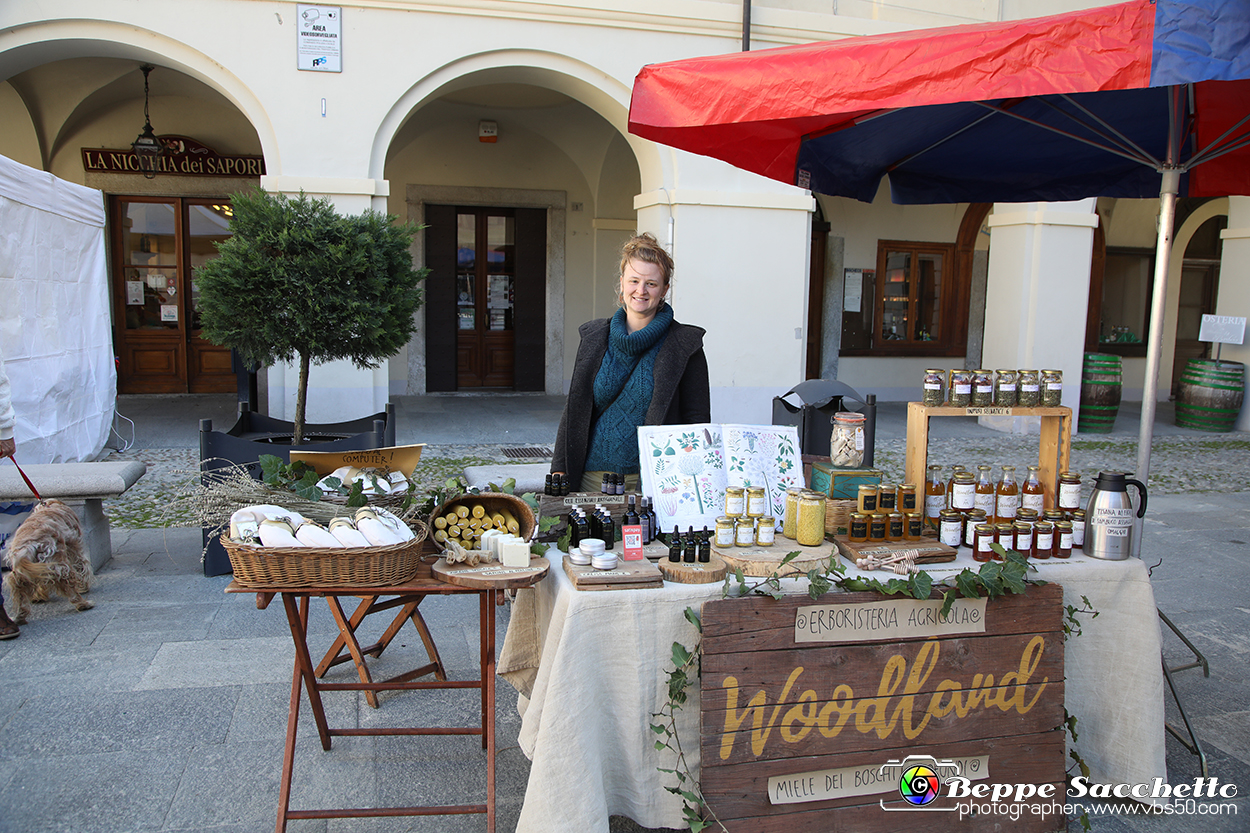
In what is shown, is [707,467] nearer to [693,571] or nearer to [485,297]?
[693,571]

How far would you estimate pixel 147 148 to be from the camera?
1022 centimetres

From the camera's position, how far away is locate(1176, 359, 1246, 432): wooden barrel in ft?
34.9

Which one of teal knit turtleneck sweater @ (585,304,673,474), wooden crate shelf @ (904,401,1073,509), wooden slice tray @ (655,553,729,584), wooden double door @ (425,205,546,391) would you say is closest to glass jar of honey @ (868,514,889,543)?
wooden crate shelf @ (904,401,1073,509)

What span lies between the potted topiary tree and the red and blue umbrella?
2272mm

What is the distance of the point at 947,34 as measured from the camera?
2.33 m

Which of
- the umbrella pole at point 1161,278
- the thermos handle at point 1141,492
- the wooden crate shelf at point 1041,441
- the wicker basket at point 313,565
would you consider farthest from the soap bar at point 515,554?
the umbrella pole at point 1161,278

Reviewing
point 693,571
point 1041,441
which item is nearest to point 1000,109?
point 1041,441

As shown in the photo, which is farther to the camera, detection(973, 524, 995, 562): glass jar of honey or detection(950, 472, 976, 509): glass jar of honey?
detection(950, 472, 976, 509): glass jar of honey

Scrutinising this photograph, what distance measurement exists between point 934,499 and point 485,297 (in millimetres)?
9894

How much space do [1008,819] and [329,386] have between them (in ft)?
22.3

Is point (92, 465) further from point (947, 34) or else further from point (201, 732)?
point (947, 34)

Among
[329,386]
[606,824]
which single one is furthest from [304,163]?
[606,824]

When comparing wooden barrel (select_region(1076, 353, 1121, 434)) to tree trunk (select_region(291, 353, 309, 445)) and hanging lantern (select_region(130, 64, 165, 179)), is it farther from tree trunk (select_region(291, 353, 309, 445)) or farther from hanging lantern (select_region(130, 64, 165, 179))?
hanging lantern (select_region(130, 64, 165, 179))

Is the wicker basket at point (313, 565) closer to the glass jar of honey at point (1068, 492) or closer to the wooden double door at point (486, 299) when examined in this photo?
the glass jar of honey at point (1068, 492)
